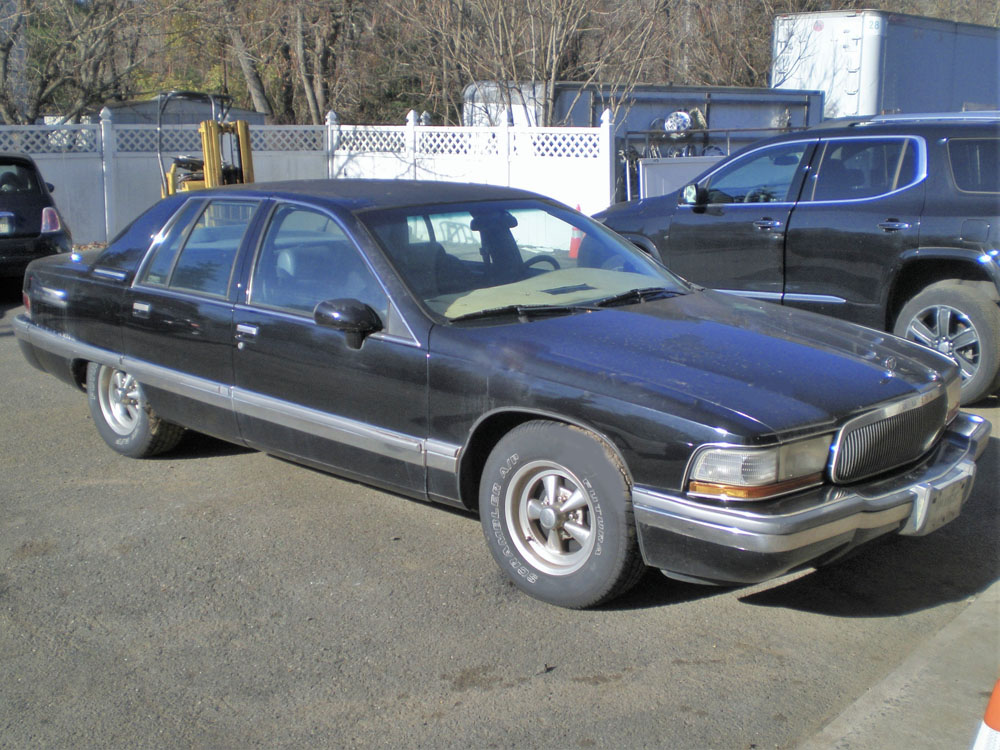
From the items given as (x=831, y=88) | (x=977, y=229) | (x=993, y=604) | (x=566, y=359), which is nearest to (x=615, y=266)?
(x=566, y=359)

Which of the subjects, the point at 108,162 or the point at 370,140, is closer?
the point at 108,162

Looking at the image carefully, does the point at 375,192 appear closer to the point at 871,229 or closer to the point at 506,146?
the point at 871,229

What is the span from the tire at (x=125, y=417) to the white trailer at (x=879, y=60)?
53.2 ft

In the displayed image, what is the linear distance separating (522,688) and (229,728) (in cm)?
93

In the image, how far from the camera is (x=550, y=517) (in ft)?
12.6

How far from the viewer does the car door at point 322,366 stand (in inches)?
168

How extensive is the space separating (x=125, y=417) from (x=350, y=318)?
2248 millimetres

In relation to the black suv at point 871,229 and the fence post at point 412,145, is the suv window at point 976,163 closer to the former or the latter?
the black suv at point 871,229

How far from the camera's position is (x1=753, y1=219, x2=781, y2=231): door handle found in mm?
7285

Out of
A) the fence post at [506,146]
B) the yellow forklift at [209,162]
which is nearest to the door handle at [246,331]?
the yellow forklift at [209,162]

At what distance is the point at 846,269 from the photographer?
22.7ft

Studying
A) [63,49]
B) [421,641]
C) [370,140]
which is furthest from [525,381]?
[63,49]

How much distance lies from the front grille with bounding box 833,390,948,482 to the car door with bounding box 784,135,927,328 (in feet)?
9.39

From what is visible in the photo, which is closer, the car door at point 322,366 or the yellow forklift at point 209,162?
the car door at point 322,366
